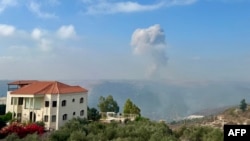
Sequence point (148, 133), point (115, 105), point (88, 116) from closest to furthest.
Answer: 1. point (148, 133)
2. point (88, 116)
3. point (115, 105)

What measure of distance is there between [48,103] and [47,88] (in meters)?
2.89

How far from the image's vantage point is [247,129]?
769cm

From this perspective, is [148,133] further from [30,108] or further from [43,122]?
[30,108]

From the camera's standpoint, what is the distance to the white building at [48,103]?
39156 millimetres

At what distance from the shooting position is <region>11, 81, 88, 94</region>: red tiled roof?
4012 centimetres

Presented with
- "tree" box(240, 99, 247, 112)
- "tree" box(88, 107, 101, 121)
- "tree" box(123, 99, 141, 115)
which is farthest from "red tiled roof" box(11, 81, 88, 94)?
"tree" box(240, 99, 247, 112)

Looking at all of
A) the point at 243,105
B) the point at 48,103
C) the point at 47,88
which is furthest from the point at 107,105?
the point at 243,105

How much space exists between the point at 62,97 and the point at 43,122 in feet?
13.5

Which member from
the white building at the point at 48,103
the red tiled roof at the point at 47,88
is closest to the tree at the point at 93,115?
the white building at the point at 48,103

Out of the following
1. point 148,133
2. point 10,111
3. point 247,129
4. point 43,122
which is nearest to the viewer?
point 247,129

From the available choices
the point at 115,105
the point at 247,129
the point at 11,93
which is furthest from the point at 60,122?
the point at 247,129

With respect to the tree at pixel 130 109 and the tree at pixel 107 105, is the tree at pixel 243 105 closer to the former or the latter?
the tree at pixel 130 109

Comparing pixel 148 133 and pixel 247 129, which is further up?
pixel 247 129

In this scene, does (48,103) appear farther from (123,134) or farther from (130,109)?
(123,134)
